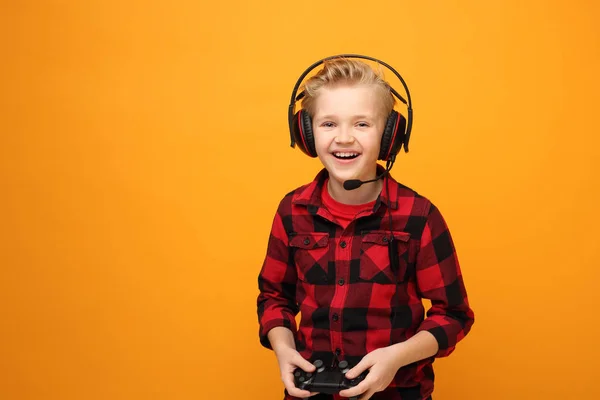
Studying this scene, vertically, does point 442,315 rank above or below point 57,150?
below

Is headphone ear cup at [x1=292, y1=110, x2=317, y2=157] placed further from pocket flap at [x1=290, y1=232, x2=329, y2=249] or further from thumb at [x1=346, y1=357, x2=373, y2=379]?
thumb at [x1=346, y1=357, x2=373, y2=379]

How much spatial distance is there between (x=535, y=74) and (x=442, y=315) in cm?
171

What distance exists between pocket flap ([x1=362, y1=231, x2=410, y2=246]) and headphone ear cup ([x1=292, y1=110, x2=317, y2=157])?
0.82ft

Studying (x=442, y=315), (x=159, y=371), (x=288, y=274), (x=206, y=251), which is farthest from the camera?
(x=206, y=251)

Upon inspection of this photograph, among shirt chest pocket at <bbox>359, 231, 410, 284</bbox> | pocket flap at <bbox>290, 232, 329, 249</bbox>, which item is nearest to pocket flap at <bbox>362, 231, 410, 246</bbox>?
shirt chest pocket at <bbox>359, 231, 410, 284</bbox>

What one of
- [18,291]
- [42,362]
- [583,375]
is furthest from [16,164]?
[583,375]

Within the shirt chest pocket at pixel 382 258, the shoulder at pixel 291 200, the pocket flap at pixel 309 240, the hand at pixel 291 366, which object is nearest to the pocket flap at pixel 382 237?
the shirt chest pocket at pixel 382 258

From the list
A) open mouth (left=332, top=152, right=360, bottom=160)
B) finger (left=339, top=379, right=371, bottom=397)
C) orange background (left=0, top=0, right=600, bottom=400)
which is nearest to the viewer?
finger (left=339, top=379, right=371, bottom=397)

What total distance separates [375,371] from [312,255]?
0.35 m

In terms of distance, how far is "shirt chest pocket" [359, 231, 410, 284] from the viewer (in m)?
2.03

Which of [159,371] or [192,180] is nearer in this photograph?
[159,371]

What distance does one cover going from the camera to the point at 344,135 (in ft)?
6.59

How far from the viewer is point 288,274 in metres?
2.20

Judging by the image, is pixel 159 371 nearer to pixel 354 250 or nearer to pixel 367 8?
pixel 354 250
